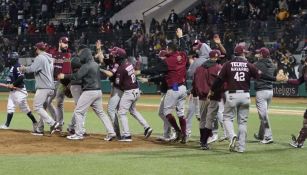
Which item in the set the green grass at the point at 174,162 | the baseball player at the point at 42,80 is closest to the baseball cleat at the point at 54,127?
the baseball player at the point at 42,80

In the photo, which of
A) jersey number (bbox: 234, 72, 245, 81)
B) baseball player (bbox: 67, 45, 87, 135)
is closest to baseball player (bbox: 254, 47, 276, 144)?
jersey number (bbox: 234, 72, 245, 81)

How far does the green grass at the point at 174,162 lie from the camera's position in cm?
999

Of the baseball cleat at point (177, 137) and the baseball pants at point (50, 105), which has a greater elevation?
the baseball pants at point (50, 105)

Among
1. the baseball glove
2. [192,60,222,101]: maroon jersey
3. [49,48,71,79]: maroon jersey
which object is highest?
[49,48,71,79]: maroon jersey

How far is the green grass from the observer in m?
9.99

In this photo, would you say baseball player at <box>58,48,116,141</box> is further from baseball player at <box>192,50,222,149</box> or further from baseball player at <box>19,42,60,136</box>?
baseball player at <box>192,50,222,149</box>

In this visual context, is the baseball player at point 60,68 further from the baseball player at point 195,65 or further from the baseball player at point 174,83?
the baseball player at point 195,65

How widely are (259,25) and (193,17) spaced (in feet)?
17.6

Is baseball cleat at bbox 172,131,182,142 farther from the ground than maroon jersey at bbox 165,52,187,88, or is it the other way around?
maroon jersey at bbox 165,52,187,88

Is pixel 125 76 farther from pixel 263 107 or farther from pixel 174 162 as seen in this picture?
pixel 174 162

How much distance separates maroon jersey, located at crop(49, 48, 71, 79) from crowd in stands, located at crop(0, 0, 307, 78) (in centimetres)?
1175

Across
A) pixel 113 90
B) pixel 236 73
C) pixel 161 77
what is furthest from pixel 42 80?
pixel 236 73

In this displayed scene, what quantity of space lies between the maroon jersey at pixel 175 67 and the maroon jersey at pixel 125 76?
34.7 inches

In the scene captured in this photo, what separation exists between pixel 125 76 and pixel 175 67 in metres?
1.19
